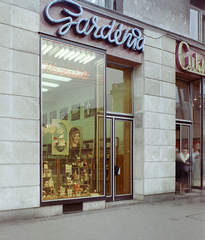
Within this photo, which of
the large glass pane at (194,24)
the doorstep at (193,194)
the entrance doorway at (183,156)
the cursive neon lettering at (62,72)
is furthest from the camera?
the large glass pane at (194,24)

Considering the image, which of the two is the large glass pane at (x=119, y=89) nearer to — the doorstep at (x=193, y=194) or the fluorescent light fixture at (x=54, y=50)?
the fluorescent light fixture at (x=54, y=50)

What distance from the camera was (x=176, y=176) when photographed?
10.5 m

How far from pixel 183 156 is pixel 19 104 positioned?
22.3 ft

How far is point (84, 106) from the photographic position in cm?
810

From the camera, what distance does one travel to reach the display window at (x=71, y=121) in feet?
23.8

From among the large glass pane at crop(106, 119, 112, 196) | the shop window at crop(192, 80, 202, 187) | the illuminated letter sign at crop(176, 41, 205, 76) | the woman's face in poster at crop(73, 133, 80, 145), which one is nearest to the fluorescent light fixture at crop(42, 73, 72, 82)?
the woman's face in poster at crop(73, 133, 80, 145)

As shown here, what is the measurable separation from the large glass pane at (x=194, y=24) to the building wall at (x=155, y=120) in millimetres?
2629

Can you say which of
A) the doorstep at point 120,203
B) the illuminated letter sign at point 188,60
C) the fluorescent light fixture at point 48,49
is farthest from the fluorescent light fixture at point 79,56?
the doorstep at point 120,203

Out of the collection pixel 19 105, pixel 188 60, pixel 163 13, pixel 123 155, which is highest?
pixel 163 13

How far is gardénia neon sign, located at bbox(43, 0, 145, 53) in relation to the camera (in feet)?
23.9

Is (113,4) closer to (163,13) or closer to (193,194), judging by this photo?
(163,13)

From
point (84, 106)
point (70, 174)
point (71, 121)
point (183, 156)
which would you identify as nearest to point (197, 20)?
point (183, 156)

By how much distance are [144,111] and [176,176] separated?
3.18 metres

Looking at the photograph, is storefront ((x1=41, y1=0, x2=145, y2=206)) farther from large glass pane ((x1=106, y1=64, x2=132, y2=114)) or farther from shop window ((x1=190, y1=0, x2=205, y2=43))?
shop window ((x1=190, y1=0, x2=205, y2=43))
